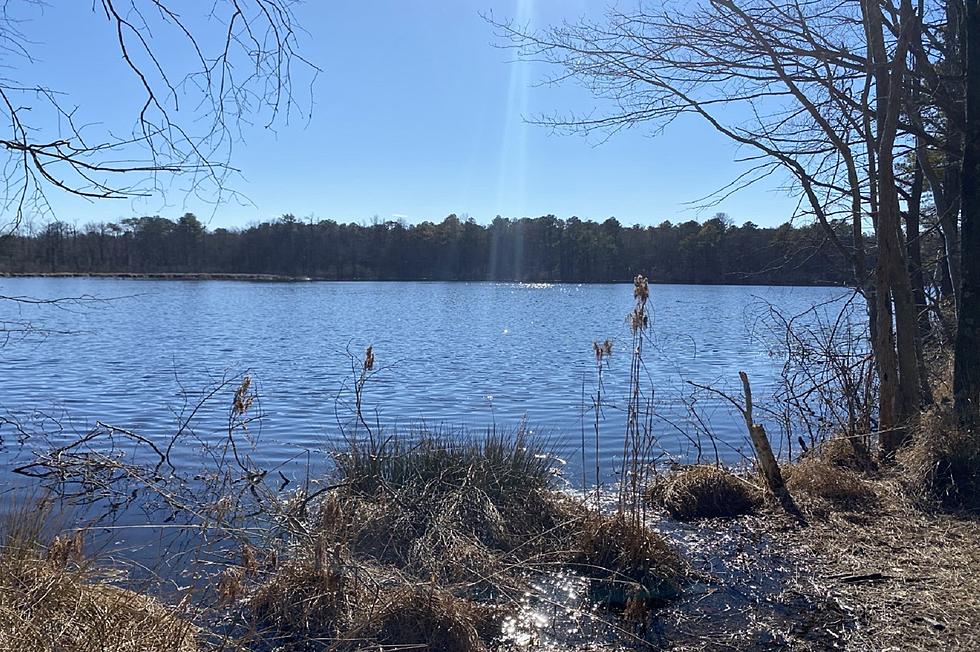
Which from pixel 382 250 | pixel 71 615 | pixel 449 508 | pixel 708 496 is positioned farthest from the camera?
pixel 382 250

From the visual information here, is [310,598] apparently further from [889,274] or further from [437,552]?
[889,274]

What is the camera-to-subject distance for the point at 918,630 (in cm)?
447

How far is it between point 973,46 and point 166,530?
850 centimetres

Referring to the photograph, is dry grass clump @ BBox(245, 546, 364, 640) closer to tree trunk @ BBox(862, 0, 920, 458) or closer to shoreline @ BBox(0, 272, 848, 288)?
tree trunk @ BBox(862, 0, 920, 458)

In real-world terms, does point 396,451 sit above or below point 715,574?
above

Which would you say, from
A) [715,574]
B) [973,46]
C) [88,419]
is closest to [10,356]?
[88,419]

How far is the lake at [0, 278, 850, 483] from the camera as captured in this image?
1199 centimetres

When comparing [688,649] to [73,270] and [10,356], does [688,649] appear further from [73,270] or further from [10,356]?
[73,270]

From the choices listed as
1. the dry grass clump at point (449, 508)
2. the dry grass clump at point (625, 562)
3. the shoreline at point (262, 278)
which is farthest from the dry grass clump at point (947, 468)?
the shoreline at point (262, 278)

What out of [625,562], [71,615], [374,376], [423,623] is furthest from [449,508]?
[374,376]

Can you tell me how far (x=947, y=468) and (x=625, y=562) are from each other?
3.09 metres

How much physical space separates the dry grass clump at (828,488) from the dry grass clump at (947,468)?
0.40 metres

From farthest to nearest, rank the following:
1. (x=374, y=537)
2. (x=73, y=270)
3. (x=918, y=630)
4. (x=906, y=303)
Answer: (x=73, y=270), (x=906, y=303), (x=374, y=537), (x=918, y=630)

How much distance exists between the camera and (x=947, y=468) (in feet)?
22.1
